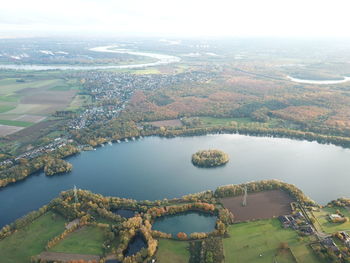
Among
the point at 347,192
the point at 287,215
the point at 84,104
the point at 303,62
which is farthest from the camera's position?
the point at 303,62

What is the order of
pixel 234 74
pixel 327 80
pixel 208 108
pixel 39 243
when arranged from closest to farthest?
pixel 39 243 < pixel 208 108 < pixel 327 80 < pixel 234 74

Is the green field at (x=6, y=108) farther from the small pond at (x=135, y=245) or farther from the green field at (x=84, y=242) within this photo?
the small pond at (x=135, y=245)

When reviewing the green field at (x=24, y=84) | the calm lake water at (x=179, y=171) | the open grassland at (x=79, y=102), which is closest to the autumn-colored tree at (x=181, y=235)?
the calm lake water at (x=179, y=171)

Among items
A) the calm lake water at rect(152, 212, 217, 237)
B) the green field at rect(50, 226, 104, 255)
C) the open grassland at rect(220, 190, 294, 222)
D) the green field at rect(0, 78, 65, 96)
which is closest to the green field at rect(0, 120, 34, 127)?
the green field at rect(0, 78, 65, 96)

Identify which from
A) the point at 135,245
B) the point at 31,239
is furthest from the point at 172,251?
the point at 31,239

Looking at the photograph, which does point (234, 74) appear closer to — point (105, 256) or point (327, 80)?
point (327, 80)

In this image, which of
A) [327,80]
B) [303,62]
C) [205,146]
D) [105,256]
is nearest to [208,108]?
[205,146]
